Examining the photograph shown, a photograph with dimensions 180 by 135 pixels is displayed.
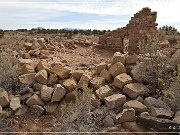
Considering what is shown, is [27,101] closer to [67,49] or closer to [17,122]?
[17,122]

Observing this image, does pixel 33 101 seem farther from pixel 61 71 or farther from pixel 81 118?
pixel 81 118

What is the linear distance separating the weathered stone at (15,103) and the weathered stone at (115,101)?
193cm

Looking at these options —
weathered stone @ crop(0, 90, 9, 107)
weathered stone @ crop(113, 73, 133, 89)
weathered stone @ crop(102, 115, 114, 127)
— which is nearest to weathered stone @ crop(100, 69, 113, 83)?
weathered stone @ crop(113, 73, 133, 89)

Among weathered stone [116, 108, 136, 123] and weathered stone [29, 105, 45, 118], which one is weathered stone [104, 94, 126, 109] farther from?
weathered stone [29, 105, 45, 118]

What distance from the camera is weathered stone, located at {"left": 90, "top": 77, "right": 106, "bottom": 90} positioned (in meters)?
7.57

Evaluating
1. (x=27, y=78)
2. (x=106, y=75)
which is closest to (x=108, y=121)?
(x=106, y=75)

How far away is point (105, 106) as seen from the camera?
703cm

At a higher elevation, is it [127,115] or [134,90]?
[134,90]

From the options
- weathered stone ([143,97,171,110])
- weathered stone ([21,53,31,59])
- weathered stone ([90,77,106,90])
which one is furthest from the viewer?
weathered stone ([21,53,31,59])

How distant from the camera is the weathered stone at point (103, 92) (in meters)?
7.16

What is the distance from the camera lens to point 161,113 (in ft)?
20.3

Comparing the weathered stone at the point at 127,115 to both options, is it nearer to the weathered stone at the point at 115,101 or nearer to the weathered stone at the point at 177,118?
the weathered stone at the point at 115,101

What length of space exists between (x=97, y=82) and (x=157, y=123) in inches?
79.5

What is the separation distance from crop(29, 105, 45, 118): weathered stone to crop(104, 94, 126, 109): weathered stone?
4.68 feet
